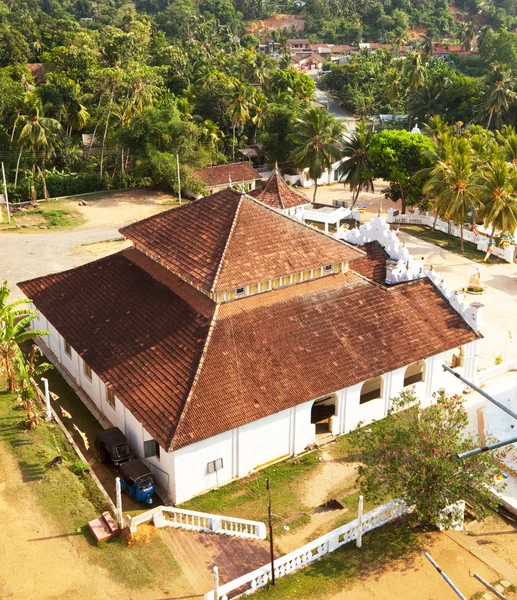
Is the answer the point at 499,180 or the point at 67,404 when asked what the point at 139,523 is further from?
the point at 499,180

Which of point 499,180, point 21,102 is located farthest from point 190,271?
point 21,102

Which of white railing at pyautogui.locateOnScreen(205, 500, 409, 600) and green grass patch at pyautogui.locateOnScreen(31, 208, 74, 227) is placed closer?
white railing at pyautogui.locateOnScreen(205, 500, 409, 600)

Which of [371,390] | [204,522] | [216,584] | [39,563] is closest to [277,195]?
[371,390]

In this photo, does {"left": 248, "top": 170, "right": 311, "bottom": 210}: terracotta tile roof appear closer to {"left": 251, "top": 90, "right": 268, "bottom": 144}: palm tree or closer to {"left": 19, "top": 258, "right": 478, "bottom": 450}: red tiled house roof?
{"left": 19, "top": 258, "right": 478, "bottom": 450}: red tiled house roof

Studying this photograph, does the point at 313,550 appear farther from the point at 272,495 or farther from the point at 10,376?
the point at 10,376

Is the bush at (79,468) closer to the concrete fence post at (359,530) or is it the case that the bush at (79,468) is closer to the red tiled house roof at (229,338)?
the red tiled house roof at (229,338)

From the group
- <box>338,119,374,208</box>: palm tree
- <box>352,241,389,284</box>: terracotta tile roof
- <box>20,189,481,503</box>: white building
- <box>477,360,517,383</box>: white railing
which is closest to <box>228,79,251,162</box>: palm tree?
<box>338,119,374,208</box>: palm tree
